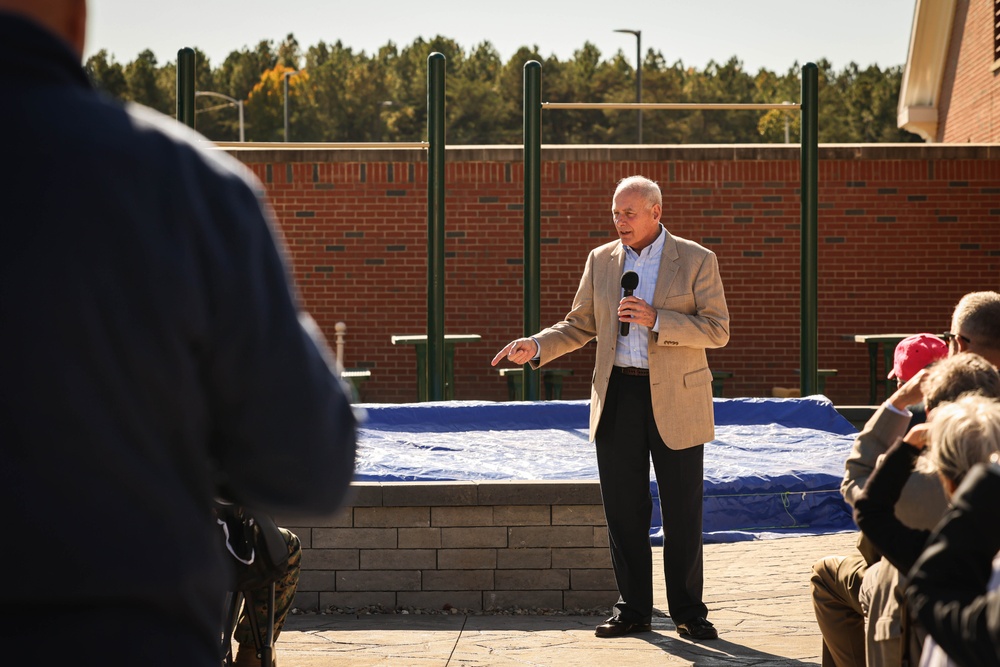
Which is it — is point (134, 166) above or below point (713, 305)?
above

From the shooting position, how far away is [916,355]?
12.7ft

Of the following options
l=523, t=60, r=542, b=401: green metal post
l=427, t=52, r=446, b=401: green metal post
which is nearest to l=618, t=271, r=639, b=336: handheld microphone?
l=523, t=60, r=542, b=401: green metal post

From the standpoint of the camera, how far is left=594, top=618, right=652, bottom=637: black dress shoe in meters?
4.89

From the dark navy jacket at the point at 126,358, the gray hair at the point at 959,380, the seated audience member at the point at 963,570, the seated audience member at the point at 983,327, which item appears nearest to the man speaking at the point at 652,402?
the seated audience member at the point at 983,327

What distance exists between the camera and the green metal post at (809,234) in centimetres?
1105

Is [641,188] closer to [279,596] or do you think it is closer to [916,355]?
[916,355]

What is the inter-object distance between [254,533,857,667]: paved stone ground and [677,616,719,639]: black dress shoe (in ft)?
0.14

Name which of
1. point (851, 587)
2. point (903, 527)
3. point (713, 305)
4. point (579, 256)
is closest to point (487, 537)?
point (713, 305)

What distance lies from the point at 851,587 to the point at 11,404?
284cm

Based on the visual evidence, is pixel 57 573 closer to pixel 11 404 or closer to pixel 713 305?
Result: pixel 11 404

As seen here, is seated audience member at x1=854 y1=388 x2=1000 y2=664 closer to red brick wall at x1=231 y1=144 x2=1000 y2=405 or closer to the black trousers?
the black trousers

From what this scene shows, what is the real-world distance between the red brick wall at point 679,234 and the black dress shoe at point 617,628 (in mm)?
9409

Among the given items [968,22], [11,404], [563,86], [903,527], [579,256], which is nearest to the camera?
[11,404]

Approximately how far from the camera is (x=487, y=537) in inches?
211
